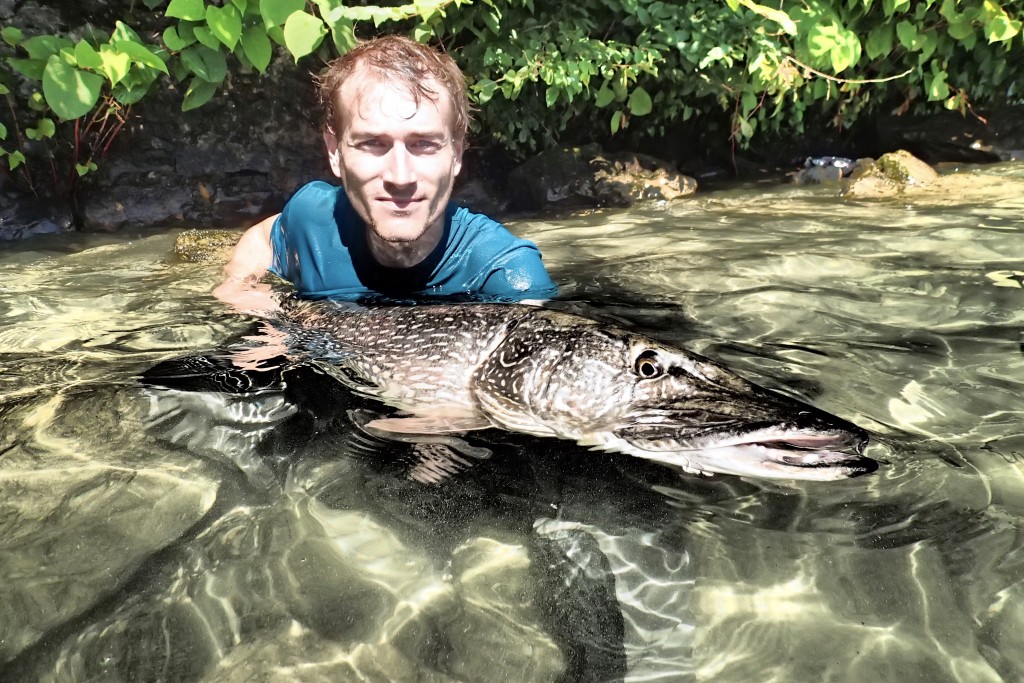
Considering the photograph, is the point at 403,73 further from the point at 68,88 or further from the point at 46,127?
the point at 46,127

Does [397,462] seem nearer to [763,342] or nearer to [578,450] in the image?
[578,450]

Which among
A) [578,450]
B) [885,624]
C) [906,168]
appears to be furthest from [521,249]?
[906,168]

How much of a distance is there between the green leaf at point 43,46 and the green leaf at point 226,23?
1230 millimetres

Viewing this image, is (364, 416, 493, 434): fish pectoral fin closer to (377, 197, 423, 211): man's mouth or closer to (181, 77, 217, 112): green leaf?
(377, 197, 423, 211): man's mouth

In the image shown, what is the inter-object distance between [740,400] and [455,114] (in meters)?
2.15

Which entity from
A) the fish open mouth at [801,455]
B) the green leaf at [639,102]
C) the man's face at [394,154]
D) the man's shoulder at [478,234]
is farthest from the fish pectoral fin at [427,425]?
the green leaf at [639,102]

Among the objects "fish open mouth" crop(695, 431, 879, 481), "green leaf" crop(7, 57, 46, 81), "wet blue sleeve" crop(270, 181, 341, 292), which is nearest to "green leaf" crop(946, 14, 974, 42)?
"wet blue sleeve" crop(270, 181, 341, 292)

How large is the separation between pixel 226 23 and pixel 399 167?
363cm

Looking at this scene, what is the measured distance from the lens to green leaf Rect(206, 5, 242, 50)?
5.91 metres

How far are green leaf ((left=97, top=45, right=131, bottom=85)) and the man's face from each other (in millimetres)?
3493

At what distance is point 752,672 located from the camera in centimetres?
162

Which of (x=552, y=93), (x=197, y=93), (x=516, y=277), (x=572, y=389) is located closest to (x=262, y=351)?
(x=516, y=277)

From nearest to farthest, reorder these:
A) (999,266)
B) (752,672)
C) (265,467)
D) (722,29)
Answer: (752,672) → (265,467) → (999,266) → (722,29)

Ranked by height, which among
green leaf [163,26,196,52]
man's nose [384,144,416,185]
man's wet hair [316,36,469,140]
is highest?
green leaf [163,26,196,52]
